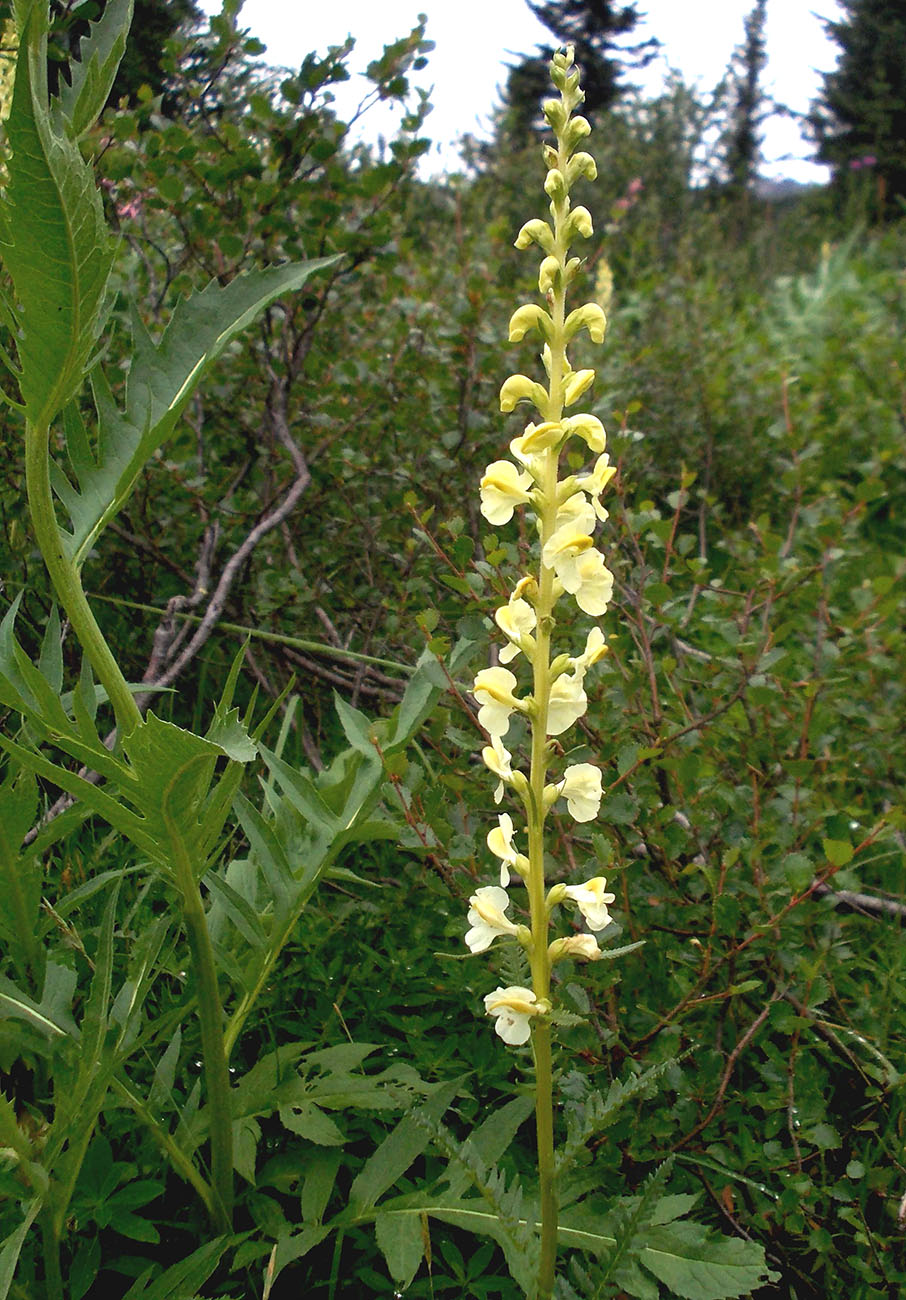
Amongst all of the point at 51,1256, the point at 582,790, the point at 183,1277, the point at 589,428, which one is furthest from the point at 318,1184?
the point at 589,428

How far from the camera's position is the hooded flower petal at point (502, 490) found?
3.86 feet

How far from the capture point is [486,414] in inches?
125

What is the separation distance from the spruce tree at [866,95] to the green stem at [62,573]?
2442 cm

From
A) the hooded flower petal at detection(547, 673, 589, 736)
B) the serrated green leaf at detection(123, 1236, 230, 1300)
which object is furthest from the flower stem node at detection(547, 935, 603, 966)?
the serrated green leaf at detection(123, 1236, 230, 1300)

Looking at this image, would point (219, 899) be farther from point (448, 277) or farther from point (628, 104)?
point (628, 104)

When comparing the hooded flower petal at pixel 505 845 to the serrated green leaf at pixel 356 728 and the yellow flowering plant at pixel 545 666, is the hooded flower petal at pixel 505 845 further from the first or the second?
the serrated green leaf at pixel 356 728

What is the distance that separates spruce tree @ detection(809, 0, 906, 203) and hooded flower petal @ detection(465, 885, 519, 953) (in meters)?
24.5

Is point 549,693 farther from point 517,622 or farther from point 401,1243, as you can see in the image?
point 401,1243

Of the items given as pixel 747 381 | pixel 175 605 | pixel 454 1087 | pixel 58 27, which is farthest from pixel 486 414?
pixel 747 381

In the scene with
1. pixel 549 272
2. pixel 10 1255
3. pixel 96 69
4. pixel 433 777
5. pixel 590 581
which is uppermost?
pixel 96 69

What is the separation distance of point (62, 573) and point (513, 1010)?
0.72 m

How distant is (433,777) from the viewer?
191 cm

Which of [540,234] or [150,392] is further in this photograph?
[150,392]

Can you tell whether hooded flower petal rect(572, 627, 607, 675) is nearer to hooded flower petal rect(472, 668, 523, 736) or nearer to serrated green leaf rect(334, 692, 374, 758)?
hooded flower petal rect(472, 668, 523, 736)
